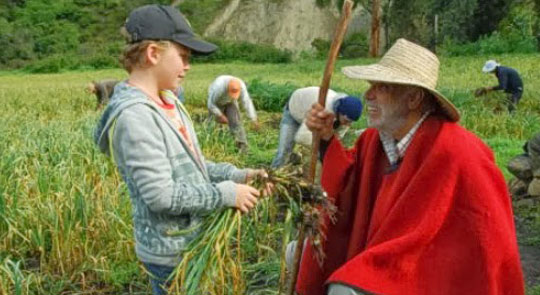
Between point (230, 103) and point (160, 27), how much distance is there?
537cm

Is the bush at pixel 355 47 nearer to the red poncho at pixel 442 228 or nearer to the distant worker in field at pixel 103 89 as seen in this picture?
the distant worker in field at pixel 103 89

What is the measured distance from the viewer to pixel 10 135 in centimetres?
711

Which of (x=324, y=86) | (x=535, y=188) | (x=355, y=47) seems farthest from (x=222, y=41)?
(x=324, y=86)

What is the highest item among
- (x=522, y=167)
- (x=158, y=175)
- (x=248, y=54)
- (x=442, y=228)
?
(x=158, y=175)

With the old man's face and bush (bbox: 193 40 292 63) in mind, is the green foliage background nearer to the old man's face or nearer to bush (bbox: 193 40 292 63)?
bush (bbox: 193 40 292 63)

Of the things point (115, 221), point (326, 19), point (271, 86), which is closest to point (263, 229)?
point (115, 221)

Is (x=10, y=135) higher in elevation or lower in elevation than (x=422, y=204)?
lower

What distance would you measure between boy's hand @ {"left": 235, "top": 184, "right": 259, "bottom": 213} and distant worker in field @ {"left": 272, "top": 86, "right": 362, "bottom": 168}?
2109 mm

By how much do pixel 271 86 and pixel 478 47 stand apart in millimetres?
13101

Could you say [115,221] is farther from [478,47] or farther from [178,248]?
[478,47]

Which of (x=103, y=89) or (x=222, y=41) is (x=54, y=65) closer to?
(x=222, y=41)

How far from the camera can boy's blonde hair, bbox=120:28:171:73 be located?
7.68 ft

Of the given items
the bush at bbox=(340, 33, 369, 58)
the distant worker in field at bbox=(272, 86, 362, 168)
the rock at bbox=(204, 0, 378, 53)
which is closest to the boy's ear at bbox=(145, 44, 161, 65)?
the distant worker in field at bbox=(272, 86, 362, 168)

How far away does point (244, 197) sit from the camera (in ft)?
7.91
